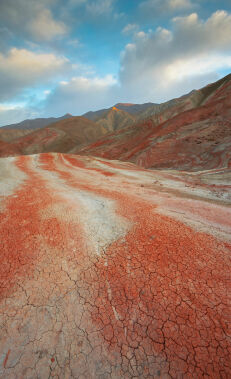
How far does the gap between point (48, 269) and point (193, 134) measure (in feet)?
63.3

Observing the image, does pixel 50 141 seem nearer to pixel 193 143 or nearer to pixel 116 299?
pixel 193 143

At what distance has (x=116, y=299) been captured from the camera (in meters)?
1.43

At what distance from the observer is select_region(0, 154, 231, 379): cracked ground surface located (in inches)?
42.8

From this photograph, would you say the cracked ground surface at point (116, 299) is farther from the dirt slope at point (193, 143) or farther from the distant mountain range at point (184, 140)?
the distant mountain range at point (184, 140)

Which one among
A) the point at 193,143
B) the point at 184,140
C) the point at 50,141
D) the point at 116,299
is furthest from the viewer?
the point at 50,141

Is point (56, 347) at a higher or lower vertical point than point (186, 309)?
lower

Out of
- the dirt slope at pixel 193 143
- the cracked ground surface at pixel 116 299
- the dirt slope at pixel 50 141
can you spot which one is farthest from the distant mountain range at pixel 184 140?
the dirt slope at pixel 50 141

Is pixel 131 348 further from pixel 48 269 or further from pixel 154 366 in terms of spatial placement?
pixel 48 269

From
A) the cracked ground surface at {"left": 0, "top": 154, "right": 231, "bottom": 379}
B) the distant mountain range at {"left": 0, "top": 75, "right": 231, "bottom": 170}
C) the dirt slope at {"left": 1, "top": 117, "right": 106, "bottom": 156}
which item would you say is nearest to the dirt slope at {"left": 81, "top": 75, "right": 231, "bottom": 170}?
the distant mountain range at {"left": 0, "top": 75, "right": 231, "bottom": 170}

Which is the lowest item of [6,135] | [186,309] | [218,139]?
[186,309]

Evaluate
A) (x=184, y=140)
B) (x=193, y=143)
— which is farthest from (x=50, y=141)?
(x=193, y=143)

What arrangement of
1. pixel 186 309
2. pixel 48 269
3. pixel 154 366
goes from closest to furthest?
pixel 154 366, pixel 186 309, pixel 48 269

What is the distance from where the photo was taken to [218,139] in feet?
50.0

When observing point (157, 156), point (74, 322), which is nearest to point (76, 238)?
point (74, 322)
